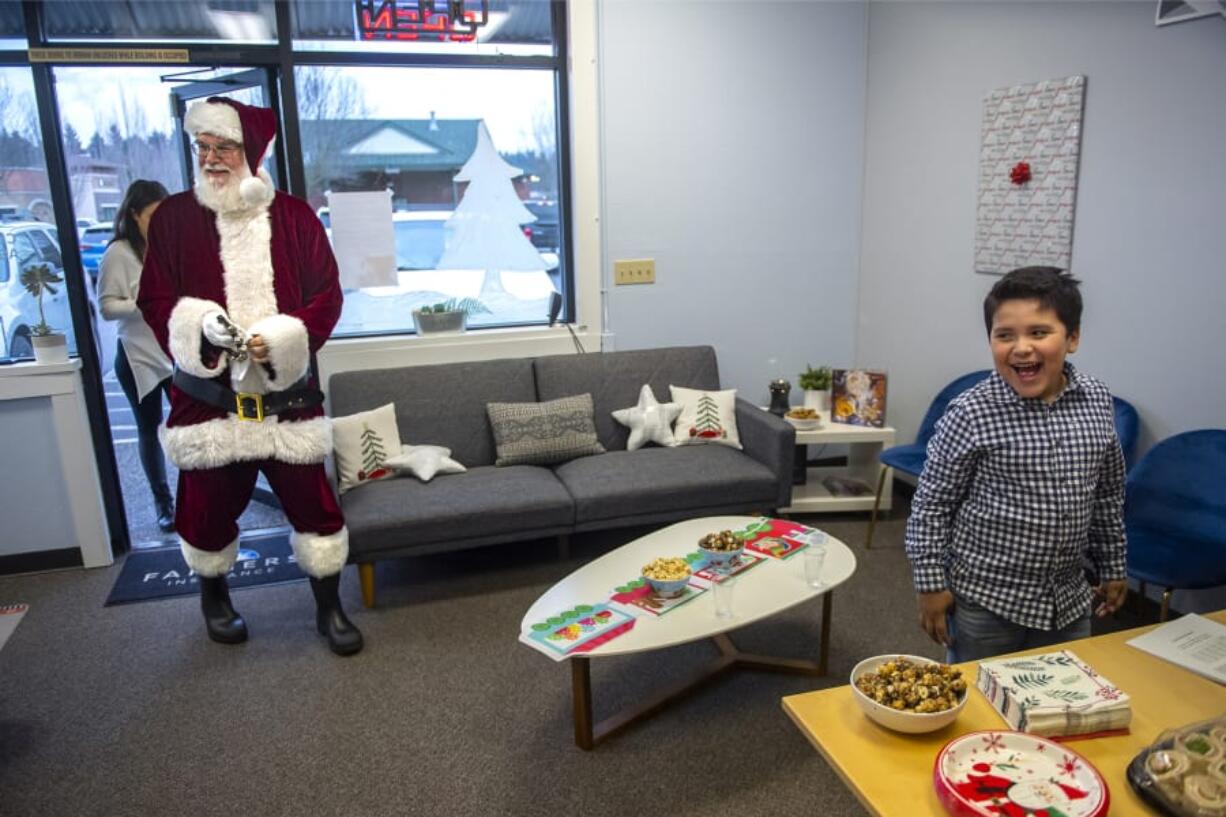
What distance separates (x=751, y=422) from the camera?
357 cm

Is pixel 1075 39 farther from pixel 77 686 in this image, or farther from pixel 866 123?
pixel 77 686

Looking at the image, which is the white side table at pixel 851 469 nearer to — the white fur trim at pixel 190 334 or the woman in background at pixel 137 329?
the white fur trim at pixel 190 334

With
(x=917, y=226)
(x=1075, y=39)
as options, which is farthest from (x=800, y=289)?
(x=1075, y=39)

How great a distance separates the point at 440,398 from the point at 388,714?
4.69ft

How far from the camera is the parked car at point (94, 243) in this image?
3480 mm

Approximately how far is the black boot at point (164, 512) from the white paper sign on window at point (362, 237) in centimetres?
130

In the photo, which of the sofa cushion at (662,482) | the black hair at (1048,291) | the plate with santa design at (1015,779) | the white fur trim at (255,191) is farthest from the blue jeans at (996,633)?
the white fur trim at (255,191)

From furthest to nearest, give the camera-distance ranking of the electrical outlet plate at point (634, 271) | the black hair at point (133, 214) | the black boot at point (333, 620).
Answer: the electrical outlet plate at point (634, 271)
the black hair at point (133, 214)
the black boot at point (333, 620)

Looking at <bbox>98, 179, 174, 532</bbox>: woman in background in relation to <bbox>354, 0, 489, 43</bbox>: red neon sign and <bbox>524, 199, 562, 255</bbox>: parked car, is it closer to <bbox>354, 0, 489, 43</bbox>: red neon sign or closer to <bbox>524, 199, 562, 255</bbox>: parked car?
<bbox>354, 0, 489, 43</bbox>: red neon sign

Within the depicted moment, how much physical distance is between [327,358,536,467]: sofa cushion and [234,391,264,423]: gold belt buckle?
0.85 meters

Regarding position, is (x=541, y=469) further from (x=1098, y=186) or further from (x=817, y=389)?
(x=1098, y=186)

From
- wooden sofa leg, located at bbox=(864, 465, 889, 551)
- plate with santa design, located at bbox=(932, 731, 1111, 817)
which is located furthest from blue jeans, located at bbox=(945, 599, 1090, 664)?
wooden sofa leg, located at bbox=(864, 465, 889, 551)

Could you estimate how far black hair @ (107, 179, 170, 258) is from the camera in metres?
3.31

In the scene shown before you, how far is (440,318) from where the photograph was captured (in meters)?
3.75
